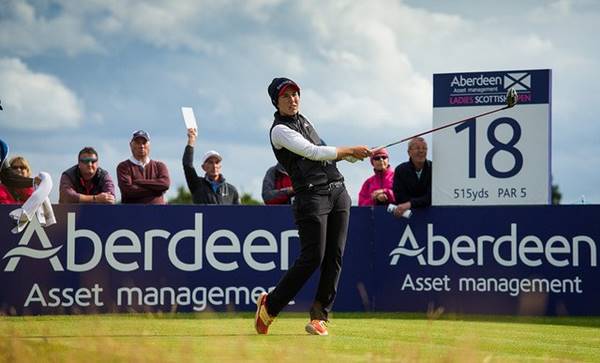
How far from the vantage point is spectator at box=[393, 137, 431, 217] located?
14.1m

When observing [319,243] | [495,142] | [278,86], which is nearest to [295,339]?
[319,243]

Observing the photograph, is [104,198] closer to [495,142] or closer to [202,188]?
[202,188]

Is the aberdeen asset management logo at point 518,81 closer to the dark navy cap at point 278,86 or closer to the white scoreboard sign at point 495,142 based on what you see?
the white scoreboard sign at point 495,142

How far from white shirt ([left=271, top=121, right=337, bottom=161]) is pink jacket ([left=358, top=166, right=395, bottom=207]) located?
204 inches

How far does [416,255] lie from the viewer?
46.1 feet


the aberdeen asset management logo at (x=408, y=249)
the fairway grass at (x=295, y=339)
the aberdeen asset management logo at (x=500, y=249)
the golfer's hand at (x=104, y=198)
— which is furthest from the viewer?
the aberdeen asset management logo at (x=408, y=249)

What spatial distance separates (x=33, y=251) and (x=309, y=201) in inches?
213

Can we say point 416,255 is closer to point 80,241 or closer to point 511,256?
point 511,256

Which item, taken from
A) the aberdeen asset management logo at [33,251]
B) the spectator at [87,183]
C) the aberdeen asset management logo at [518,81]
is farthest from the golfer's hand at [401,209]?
the aberdeen asset management logo at [33,251]

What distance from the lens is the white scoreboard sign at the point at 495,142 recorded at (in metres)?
14.3

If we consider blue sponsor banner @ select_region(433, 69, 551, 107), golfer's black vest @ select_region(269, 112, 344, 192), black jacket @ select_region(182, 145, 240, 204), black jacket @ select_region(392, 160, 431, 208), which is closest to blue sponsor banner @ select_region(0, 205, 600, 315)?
black jacket @ select_region(392, 160, 431, 208)

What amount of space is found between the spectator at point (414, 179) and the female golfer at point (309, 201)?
452 cm

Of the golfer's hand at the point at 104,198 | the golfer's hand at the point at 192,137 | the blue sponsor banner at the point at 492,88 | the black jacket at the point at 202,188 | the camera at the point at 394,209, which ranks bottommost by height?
the camera at the point at 394,209

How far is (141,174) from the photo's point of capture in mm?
14047
